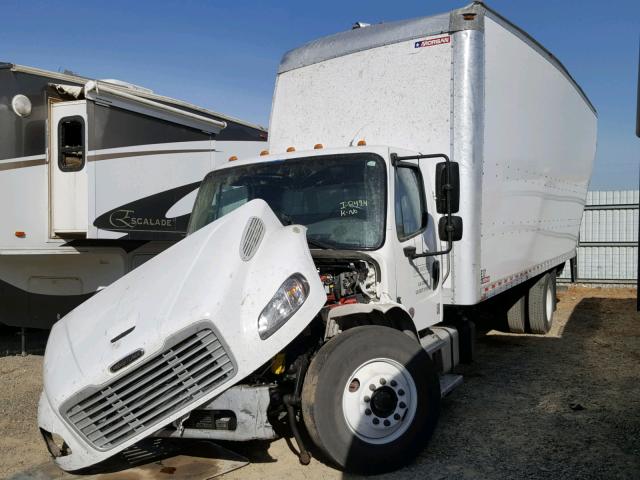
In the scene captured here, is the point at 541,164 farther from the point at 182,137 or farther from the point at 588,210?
the point at 588,210

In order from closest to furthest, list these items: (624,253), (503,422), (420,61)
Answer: (503,422)
(420,61)
(624,253)

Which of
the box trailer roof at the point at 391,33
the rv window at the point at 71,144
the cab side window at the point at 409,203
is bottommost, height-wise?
the cab side window at the point at 409,203

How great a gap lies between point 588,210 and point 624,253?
1.38m

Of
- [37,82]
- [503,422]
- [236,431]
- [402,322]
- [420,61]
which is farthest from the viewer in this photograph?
[37,82]

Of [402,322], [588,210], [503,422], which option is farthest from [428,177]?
[588,210]

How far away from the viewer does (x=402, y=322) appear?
15.8 feet

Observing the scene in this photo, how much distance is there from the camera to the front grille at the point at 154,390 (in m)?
3.52

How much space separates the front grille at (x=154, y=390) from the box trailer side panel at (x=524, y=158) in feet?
9.80

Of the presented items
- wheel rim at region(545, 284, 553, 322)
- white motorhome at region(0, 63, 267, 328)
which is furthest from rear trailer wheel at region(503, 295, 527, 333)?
white motorhome at region(0, 63, 267, 328)

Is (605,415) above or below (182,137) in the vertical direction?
below

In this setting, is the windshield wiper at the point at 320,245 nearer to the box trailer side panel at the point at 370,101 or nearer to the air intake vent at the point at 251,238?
the air intake vent at the point at 251,238

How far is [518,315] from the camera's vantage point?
9109 mm

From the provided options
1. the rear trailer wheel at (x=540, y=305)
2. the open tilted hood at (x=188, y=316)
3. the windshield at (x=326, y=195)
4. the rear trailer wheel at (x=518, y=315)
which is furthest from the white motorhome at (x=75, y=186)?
the rear trailer wheel at (x=540, y=305)

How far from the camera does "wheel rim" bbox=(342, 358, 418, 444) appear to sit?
4.08 m
